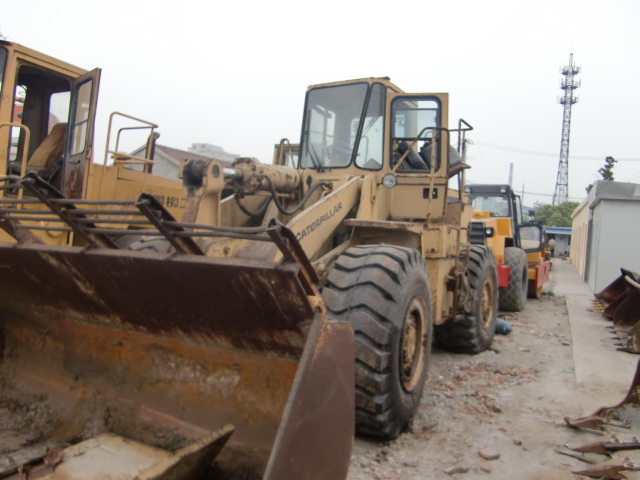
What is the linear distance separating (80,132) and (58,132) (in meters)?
0.58

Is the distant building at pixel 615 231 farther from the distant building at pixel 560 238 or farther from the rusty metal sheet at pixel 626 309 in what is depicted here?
the distant building at pixel 560 238

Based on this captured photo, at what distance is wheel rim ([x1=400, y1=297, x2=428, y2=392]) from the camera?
161 inches

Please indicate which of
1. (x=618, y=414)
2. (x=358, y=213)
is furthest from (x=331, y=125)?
(x=618, y=414)

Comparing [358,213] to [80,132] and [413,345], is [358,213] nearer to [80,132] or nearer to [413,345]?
[413,345]

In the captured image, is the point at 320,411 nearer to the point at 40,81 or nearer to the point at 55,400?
the point at 55,400

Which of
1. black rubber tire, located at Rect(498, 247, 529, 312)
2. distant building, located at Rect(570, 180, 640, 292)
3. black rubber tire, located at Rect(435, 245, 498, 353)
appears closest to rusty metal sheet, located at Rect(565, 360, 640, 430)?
black rubber tire, located at Rect(435, 245, 498, 353)

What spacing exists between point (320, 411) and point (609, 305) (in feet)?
→ 29.8

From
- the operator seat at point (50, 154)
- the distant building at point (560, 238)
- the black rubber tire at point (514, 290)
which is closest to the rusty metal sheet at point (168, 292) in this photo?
the operator seat at point (50, 154)

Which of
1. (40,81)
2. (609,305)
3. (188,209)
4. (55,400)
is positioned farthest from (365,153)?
(609,305)

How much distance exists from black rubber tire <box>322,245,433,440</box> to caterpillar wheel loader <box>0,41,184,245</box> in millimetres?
3907

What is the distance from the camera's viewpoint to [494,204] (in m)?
12.7

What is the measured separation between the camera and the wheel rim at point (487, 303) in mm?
7351

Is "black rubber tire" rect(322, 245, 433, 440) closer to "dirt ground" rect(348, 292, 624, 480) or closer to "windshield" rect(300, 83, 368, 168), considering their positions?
"dirt ground" rect(348, 292, 624, 480)

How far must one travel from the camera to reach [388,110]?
554 cm
